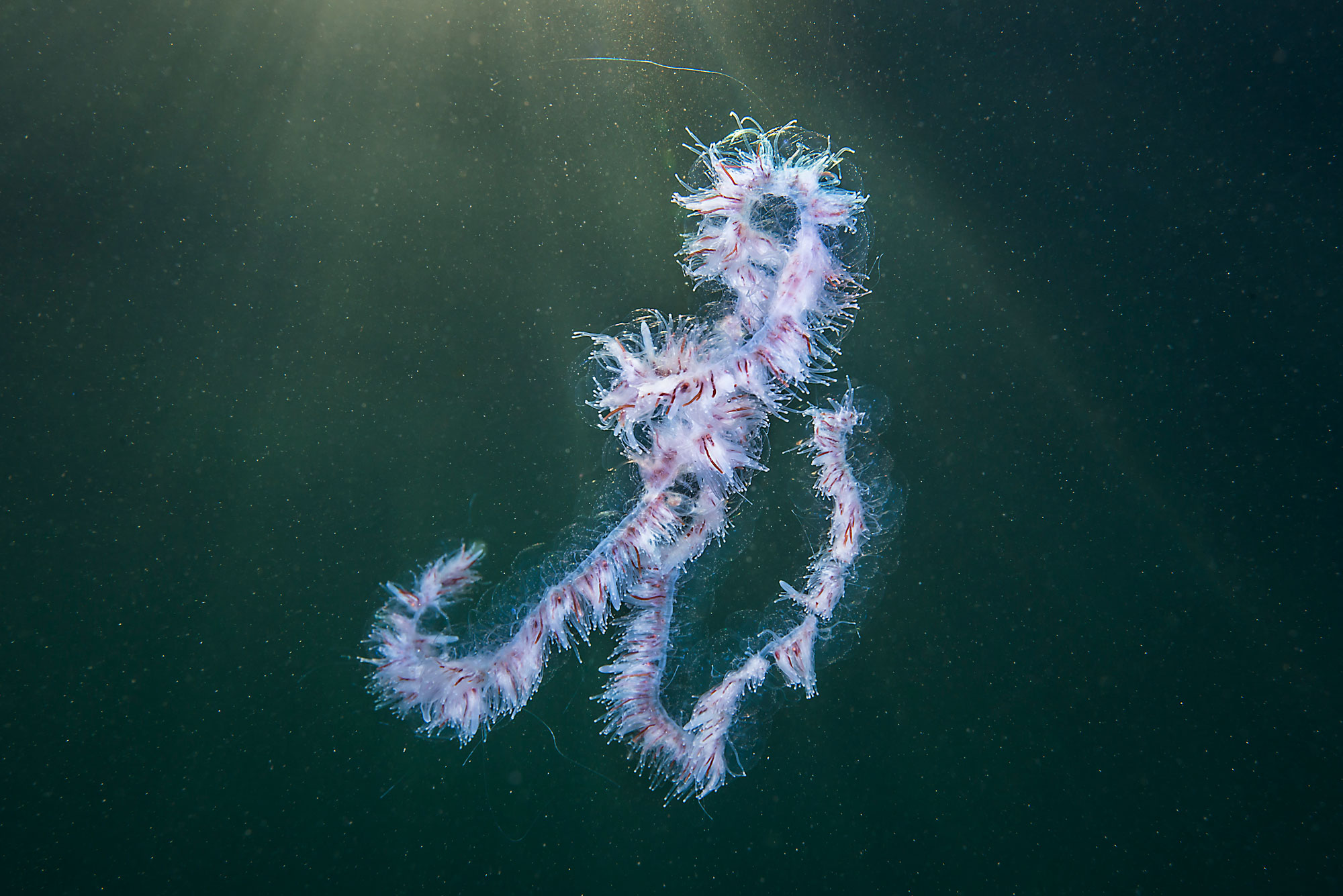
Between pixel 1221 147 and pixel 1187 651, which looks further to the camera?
pixel 1187 651

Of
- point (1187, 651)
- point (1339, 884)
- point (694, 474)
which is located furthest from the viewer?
point (1339, 884)

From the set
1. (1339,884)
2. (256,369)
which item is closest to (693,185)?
(256,369)

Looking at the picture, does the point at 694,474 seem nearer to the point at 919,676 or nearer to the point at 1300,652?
the point at 919,676

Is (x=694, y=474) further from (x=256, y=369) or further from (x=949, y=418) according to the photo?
(x=256, y=369)

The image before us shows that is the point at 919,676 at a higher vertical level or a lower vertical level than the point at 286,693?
higher

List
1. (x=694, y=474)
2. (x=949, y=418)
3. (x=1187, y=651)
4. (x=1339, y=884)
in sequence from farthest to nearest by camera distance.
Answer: (x=1339, y=884) → (x=1187, y=651) → (x=949, y=418) → (x=694, y=474)

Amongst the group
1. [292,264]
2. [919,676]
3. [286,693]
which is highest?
[292,264]
